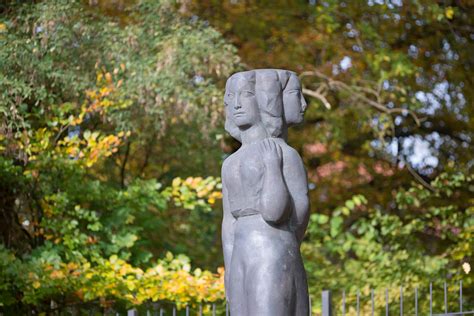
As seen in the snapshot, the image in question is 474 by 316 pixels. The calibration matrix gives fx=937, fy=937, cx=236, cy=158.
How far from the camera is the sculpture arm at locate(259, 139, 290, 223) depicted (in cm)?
480

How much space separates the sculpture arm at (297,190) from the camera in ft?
16.1

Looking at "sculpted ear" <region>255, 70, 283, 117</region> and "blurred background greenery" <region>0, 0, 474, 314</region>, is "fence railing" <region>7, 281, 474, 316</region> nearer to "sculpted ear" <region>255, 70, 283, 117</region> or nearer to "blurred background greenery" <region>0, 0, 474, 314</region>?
"blurred background greenery" <region>0, 0, 474, 314</region>

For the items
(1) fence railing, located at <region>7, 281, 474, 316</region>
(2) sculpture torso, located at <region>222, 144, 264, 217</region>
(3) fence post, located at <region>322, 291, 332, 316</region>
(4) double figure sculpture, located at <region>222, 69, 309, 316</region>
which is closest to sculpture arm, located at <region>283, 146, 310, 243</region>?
(4) double figure sculpture, located at <region>222, 69, 309, 316</region>

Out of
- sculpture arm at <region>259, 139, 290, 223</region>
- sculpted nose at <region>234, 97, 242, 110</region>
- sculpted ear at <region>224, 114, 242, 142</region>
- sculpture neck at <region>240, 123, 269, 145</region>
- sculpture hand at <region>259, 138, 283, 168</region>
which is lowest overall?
sculpture arm at <region>259, 139, 290, 223</region>

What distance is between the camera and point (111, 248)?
8945mm

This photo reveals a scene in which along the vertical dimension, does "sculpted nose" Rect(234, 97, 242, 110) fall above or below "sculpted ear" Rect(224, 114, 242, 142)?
above

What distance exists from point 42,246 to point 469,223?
15.1ft

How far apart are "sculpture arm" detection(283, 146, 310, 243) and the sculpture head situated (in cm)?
21

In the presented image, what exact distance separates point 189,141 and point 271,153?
5.58 m

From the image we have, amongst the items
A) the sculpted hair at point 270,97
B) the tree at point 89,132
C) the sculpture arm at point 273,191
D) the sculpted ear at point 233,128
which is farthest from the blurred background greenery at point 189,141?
the sculpture arm at point 273,191

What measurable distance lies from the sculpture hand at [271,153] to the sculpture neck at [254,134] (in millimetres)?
80

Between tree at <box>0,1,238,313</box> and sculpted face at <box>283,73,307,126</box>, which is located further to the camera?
tree at <box>0,1,238,313</box>

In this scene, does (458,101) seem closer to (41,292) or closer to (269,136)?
(41,292)

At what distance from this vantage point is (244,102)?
199 inches
